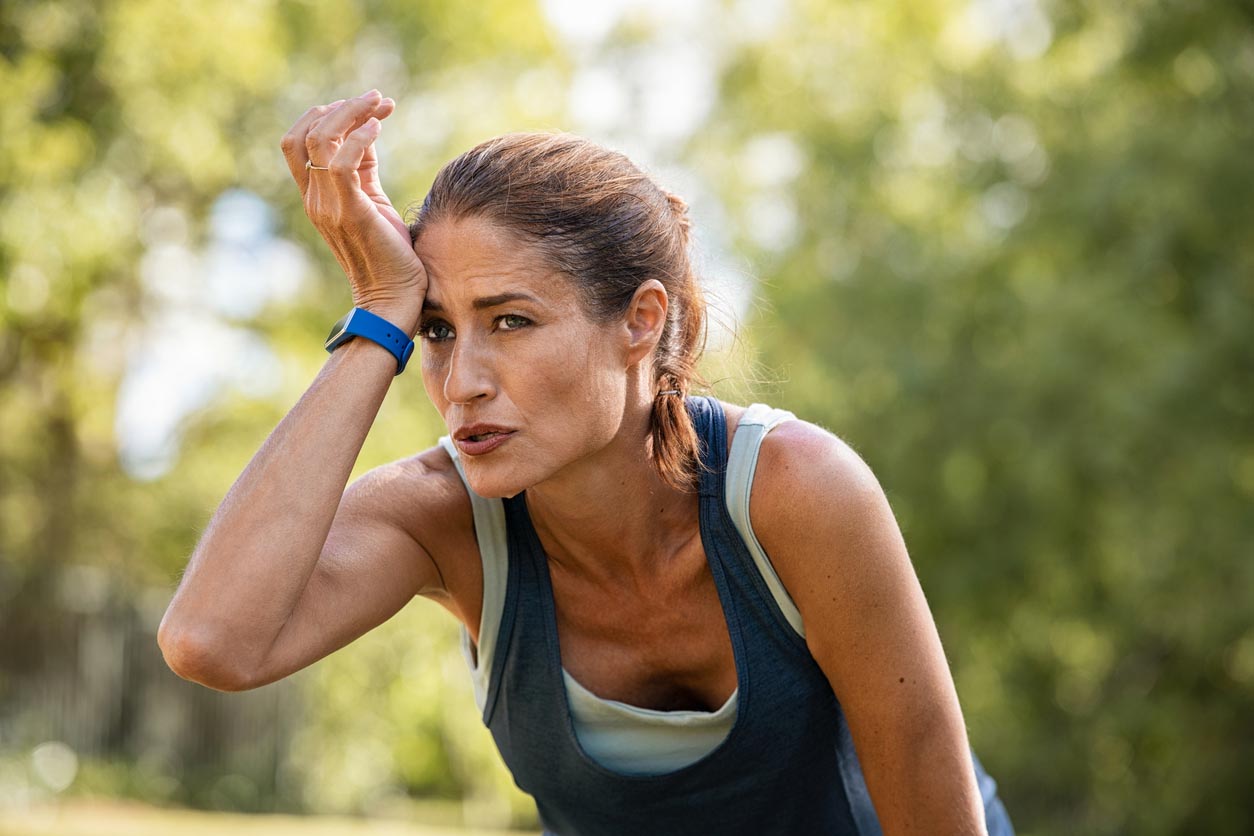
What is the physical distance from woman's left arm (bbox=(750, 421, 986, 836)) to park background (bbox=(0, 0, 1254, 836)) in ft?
25.4

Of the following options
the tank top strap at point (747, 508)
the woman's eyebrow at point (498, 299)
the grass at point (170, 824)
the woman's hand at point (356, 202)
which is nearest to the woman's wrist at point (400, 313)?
the woman's hand at point (356, 202)

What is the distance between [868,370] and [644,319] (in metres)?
10.7

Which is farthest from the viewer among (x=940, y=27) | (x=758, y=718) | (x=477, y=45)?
(x=940, y=27)

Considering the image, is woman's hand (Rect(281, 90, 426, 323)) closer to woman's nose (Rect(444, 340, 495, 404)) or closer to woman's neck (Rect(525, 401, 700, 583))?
woman's nose (Rect(444, 340, 495, 404))

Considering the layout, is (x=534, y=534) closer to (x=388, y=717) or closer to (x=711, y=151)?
(x=388, y=717)

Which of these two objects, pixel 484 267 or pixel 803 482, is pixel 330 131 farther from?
pixel 803 482

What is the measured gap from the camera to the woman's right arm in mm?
2607

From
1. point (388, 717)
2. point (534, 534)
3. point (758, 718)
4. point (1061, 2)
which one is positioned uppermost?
point (1061, 2)

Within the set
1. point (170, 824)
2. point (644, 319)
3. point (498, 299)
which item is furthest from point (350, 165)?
point (170, 824)

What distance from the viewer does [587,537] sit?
3014 millimetres

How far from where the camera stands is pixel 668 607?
3.03 metres

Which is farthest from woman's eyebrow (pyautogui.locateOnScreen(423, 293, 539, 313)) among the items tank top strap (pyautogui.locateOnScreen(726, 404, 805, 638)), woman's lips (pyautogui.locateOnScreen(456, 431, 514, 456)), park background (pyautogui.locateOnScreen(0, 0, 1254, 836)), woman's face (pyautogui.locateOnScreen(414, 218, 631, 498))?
park background (pyautogui.locateOnScreen(0, 0, 1254, 836))

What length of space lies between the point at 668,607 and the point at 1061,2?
33.3 feet

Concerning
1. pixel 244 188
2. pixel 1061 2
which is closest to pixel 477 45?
pixel 244 188
